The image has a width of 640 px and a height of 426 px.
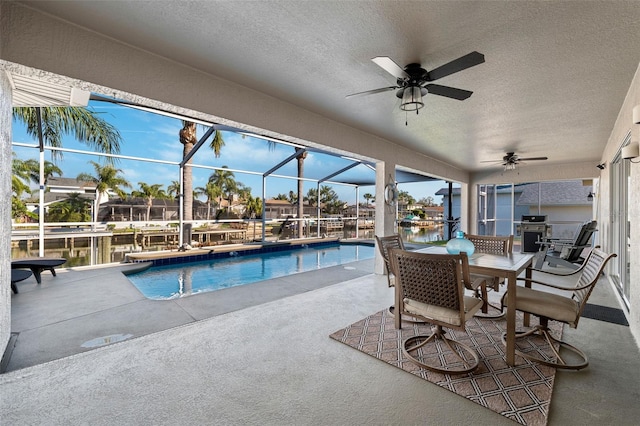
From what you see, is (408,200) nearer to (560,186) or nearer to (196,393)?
(560,186)

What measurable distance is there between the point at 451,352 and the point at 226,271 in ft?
17.5

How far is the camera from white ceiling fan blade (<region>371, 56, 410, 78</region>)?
2038 mm

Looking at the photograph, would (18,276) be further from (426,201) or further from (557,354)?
(426,201)

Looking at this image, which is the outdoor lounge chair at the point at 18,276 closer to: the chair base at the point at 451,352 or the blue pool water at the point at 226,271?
the blue pool water at the point at 226,271

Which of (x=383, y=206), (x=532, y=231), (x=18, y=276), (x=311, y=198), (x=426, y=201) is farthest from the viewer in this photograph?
(x=426, y=201)

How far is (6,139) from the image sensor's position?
2.37 metres

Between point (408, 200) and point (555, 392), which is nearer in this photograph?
point (555, 392)

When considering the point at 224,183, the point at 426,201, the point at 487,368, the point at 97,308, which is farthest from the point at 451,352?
the point at 426,201

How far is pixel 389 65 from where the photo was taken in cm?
218

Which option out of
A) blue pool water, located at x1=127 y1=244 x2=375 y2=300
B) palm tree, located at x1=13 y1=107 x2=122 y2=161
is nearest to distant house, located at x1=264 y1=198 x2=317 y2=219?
blue pool water, located at x1=127 y1=244 x2=375 y2=300

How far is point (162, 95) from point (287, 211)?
9.46 meters

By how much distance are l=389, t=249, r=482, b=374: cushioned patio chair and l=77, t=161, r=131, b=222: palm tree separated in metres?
7.69

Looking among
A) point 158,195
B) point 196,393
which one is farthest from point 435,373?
point 158,195

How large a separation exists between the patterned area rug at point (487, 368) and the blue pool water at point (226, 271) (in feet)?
10.8
